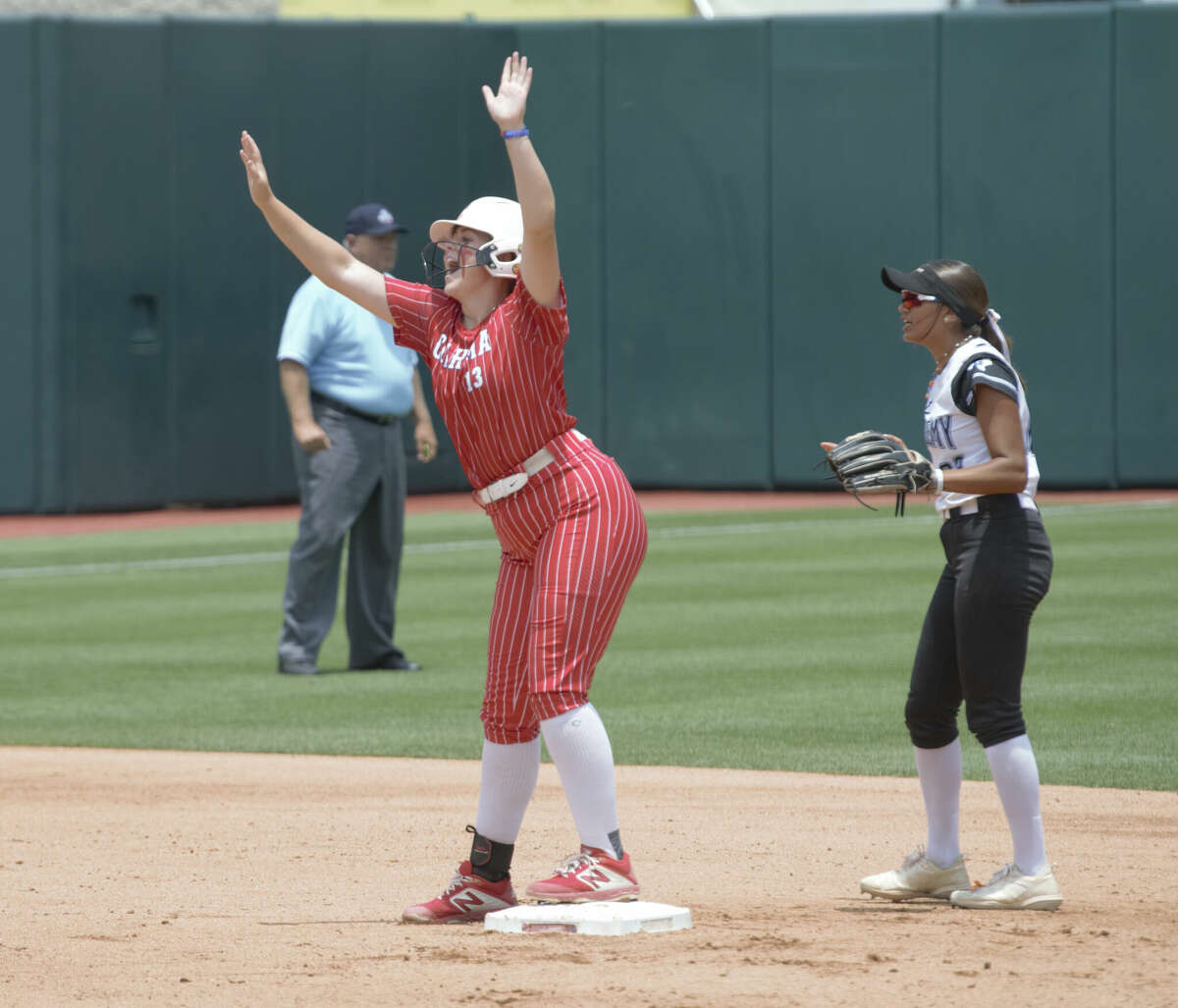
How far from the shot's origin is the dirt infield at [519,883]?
4625 mm

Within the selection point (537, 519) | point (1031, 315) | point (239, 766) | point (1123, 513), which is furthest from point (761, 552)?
point (537, 519)

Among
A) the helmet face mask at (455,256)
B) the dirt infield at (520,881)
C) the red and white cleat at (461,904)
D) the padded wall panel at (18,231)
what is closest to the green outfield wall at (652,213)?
the padded wall panel at (18,231)

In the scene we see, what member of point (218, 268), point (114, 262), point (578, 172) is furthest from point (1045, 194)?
point (114, 262)

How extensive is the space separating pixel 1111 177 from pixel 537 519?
1809cm

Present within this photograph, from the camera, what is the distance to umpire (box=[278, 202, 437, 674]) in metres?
10.8

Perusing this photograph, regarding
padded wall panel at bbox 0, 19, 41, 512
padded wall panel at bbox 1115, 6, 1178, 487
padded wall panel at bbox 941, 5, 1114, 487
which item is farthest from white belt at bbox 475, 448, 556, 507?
padded wall panel at bbox 1115, 6, 1178, 487

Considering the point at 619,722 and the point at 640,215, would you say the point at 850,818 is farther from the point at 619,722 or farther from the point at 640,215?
the point at 640,215

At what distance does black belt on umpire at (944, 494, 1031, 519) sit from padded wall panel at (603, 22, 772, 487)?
1770cm

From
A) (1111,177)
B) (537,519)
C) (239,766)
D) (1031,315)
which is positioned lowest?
(239,766)

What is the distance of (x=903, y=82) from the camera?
2253cm

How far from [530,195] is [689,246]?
60.9ft

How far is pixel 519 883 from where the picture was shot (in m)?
5.93

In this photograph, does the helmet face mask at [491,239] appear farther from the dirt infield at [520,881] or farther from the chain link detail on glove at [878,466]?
the dirt infield at [520,881]

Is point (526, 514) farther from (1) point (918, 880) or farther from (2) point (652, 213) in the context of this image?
(2) point (652, 213)
